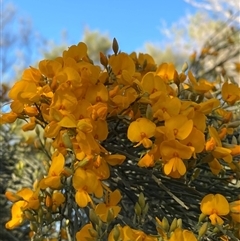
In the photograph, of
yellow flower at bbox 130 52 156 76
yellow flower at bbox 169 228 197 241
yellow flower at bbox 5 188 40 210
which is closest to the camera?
yellow flower at bbox 169 228 197 241

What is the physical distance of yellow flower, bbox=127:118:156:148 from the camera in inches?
19.9

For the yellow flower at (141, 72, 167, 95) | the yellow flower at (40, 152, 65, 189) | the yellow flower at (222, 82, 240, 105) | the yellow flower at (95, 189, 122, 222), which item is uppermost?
the yellow flower at (222, 82, 240, 105)

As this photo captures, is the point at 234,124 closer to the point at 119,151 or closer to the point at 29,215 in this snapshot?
the point at 119,151

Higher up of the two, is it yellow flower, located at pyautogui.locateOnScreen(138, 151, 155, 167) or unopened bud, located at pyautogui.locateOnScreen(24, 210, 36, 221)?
yellow flower, located at pyautogui.locateOnScreen(138, 151, 155, 167)

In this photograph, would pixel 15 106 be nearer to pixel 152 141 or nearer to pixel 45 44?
pixel 152 141

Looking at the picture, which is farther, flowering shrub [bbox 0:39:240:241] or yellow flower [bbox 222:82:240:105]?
yellow flower [bbox 222:82:240:105]

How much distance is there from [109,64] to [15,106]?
133mm

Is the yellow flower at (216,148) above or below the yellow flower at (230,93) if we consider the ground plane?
below

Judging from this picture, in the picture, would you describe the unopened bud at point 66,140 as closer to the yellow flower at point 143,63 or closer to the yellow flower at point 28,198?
the yellow flower at point 28,198

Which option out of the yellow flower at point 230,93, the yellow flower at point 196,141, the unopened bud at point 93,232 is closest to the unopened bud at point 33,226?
the unopened bud at point 93,232

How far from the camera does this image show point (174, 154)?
1.64 ft

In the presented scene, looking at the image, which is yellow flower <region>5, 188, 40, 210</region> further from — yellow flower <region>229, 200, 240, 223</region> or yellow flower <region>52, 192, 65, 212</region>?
yellow flower <region>229, 200, 240, 223</region>

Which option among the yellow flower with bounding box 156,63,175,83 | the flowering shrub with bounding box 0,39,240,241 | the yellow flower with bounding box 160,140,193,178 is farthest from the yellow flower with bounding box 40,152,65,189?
the yellow flower with bounding box 156,63,175,83

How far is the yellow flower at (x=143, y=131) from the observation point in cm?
51
